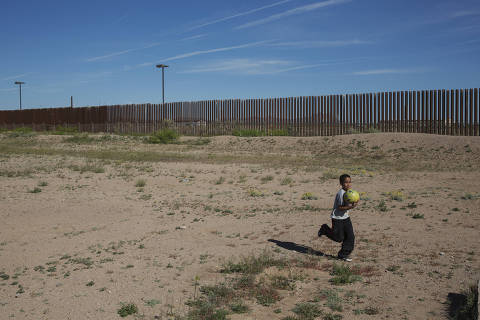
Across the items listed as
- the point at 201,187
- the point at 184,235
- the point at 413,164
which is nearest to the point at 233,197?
the point at 201,187

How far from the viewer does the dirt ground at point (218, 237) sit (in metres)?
4.51

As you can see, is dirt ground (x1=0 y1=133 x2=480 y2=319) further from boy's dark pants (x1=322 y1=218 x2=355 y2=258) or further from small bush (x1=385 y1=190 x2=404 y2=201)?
boy's dark pants (x1=322 y1=218 x2=355 y2=258)

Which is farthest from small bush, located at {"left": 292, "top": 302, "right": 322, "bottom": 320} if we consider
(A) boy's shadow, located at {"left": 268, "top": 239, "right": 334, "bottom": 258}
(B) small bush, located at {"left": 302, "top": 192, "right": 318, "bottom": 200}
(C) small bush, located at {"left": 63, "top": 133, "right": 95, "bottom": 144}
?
(C) small bush, located at {"left": 63, "top": 133, "right": 95, "bottom": 144}

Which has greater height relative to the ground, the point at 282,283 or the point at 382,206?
the point at 382,206

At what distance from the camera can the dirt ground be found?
451cm

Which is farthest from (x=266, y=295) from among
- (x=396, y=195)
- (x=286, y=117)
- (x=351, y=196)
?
(x=286, y=117)

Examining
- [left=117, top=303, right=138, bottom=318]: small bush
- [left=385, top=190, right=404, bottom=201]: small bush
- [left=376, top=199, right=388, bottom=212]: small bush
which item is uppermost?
[left=385, top=190, right=404, bottom=201]: small bush

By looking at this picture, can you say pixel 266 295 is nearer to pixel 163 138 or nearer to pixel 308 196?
pixel 308 196

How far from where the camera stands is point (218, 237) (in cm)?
688

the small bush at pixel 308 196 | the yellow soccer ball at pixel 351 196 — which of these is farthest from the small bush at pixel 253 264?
the small bush at pixel 308 196

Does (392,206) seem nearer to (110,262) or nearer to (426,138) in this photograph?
(110,262)

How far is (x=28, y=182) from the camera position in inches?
436

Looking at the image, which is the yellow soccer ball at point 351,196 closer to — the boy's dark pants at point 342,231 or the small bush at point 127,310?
the boy's dark pants at point 342,231

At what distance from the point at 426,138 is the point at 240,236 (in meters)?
13.6
